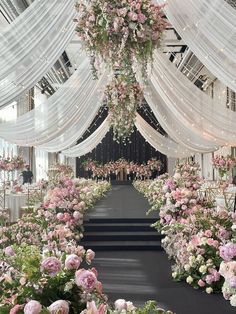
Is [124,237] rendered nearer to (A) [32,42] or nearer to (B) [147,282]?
(B) [147,282]

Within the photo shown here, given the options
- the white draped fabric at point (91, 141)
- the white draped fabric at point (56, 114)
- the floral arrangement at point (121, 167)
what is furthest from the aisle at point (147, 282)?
the floral arrangement at point (121, 167)

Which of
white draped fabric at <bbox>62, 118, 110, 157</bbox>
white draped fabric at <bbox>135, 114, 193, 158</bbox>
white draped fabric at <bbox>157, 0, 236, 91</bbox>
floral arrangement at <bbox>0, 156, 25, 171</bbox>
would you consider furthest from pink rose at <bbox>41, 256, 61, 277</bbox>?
white draped fabric at <bbox>135, 114, 193, 158</bbox>

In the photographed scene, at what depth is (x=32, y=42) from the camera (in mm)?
5020

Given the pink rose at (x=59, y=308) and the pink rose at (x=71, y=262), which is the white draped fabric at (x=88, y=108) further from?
the pink rose at (x=59, y=308)

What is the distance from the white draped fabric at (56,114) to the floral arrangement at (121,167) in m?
15.6

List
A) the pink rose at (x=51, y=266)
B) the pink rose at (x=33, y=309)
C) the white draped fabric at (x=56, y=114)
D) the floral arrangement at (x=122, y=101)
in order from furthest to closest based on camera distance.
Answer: the floral arrangement at (x=122, y=101)
the white draped fabric at (x=56, y=114)
the pink rose at (x=51, y=266)
the pink rose at (x=33, y=309)

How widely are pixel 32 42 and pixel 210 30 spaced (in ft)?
5.80

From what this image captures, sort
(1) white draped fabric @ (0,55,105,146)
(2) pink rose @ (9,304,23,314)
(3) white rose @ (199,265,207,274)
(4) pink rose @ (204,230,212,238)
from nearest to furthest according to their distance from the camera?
(2) pink rose @ (9,304,23,314) < (3) white rose @ (199,265,207,274) < (4) pink rose @ (204,230,212,238) < (1) white draped fabric @ (0,55,105,146)

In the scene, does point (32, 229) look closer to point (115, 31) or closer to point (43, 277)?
point (115, 31)

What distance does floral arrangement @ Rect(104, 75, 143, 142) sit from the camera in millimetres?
10312

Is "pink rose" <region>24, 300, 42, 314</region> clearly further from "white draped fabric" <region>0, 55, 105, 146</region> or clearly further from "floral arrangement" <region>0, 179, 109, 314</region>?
"white draped fabric" <region>0, 55, 105, 146</region>

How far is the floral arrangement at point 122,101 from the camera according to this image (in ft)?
33.8

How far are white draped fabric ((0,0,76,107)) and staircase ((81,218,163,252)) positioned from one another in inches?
125

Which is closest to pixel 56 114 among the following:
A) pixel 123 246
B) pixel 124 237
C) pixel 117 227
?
pixel 117 227
